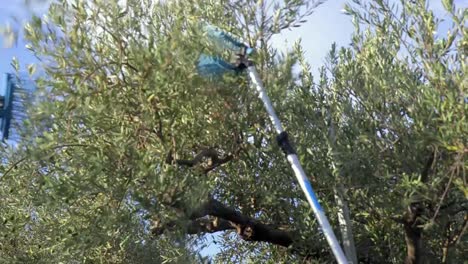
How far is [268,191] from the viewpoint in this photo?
9.23 metres

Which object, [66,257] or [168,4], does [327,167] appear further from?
[66,257]

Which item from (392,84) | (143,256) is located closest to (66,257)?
(143,256)

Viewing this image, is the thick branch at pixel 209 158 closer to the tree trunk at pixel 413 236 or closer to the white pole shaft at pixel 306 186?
the white pole shaft at pixel 306 186

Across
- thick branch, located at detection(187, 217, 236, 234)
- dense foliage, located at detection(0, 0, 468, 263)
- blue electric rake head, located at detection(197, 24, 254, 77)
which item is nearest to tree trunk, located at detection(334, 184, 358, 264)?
dense foliage, located at detection(0, 0, 468, 263)

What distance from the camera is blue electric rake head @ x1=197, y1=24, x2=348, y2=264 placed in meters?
7.54

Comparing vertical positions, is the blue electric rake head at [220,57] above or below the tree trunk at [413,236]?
above

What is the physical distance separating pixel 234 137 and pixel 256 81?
1.03 meters

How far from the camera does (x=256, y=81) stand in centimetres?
801

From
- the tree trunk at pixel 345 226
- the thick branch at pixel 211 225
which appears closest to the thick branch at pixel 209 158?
the thick branch at pixel 211 225

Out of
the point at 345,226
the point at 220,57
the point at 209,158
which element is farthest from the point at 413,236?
the point at 220,57

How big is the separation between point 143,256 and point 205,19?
418cm

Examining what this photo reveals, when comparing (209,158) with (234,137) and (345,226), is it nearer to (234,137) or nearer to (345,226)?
(234,137)

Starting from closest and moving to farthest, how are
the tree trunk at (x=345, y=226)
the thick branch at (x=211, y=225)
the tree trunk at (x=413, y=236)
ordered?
the tree trunk at (x=413, y=236) < the tree trunk at (x=345, y=226) < the thick branch at (x=211, y=225)

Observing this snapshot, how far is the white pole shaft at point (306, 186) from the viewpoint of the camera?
743cm
